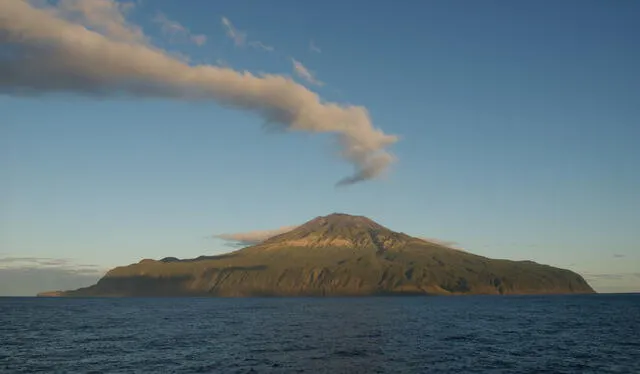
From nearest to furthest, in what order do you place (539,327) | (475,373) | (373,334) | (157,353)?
(475,373) → (157,353) → (373,334) → (539,327)

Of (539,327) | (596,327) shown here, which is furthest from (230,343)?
(596,327)

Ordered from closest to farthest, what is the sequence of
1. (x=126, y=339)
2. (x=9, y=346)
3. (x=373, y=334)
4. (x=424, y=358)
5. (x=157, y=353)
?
(x=424, y=358) → (x=157, y=353) → (x=9, y=346) → (x=126, y=339) → (x=373, y=334)

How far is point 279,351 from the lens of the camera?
75188 millimetres

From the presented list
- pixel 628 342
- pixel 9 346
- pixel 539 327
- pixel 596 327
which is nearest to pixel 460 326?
pixel 539 327

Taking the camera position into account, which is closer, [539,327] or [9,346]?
[9,346]

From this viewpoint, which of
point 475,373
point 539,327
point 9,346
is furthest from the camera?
point 539,327

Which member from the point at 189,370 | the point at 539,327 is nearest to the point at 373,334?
the point at 539,327

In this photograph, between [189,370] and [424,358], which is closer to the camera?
[189,370]

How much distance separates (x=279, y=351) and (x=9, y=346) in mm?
41582

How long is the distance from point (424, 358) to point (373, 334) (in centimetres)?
3300

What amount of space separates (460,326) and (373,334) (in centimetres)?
2885

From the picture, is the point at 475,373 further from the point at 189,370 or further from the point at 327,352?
the point at 189,370

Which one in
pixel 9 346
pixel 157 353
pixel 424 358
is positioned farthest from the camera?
pixel 9 346

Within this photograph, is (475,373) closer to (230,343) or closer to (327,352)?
(327,352)
